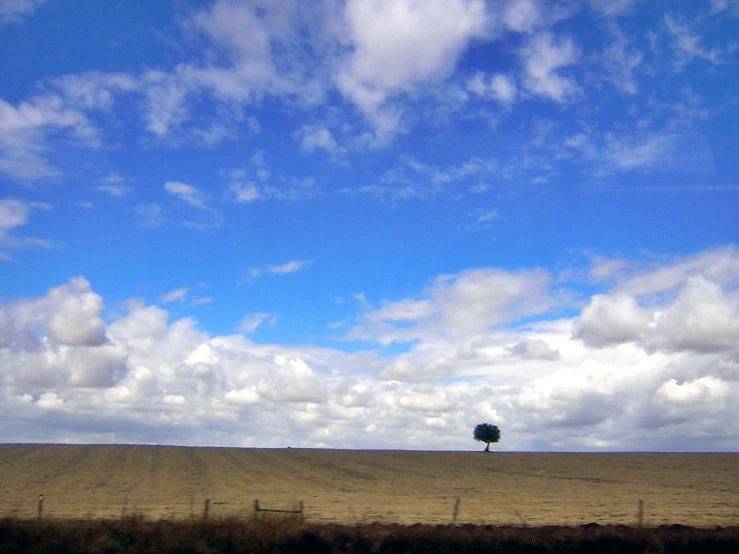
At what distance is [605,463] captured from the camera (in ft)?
315

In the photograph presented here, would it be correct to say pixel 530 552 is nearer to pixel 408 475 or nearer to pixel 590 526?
pixel 590 526

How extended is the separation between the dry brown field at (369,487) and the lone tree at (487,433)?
94.5ft

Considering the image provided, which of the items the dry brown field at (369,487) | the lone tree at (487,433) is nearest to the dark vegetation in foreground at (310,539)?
the dry brown field at (369,487)

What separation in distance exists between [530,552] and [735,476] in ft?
194

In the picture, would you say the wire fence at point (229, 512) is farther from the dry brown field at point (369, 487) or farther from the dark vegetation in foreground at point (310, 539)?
the dark vegetation in foreground at point (310, 539)

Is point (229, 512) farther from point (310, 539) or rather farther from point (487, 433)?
point (487, 433)

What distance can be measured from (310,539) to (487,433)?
119m

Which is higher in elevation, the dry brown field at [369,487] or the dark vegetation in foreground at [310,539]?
the dark vegetation in foreground at [310,539]

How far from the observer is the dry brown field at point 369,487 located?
38406 millimetres

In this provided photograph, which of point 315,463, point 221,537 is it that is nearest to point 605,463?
point 315,463

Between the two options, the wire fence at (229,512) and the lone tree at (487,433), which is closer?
the wire fence at (229,512)

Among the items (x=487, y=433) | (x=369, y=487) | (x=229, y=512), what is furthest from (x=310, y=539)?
(x=487, y=433)

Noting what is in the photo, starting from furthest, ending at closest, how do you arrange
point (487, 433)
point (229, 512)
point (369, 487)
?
point (487, 433), point (369, 487), point (229, 512)

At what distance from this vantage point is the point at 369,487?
62750 mm
